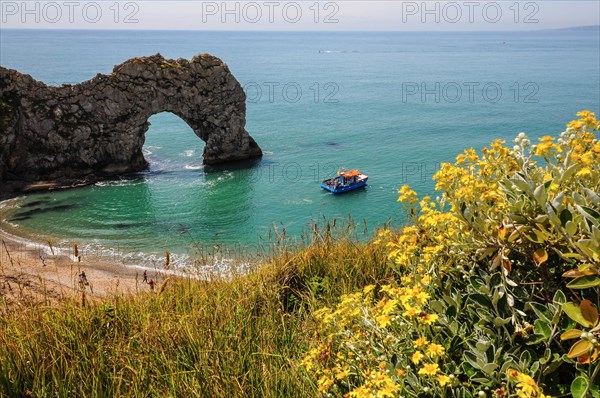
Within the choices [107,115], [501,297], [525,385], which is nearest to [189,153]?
[107,115]

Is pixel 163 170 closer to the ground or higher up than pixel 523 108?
closer to the ground

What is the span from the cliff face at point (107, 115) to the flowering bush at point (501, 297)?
42596mm

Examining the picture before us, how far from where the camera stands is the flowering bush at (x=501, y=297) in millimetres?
2840

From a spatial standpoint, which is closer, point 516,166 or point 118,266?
point 516,166

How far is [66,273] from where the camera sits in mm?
25172

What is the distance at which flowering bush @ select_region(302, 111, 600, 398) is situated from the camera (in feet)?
9.32

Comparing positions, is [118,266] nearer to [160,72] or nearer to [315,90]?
[160,72]

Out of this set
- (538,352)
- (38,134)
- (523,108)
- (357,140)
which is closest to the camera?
(538,352)

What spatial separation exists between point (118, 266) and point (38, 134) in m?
20.9

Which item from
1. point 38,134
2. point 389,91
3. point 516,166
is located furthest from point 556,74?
point 516,166

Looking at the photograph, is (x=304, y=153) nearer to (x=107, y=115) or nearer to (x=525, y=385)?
(x=107, y=115)

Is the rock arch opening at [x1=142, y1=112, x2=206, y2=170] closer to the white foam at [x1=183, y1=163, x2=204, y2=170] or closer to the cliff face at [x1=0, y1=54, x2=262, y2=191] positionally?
the white foam at [x1=183, y1=163, x2=204, y2=170]

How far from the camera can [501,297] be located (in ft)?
10.6

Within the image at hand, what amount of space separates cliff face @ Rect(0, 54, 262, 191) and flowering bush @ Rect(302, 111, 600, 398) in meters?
42.6
